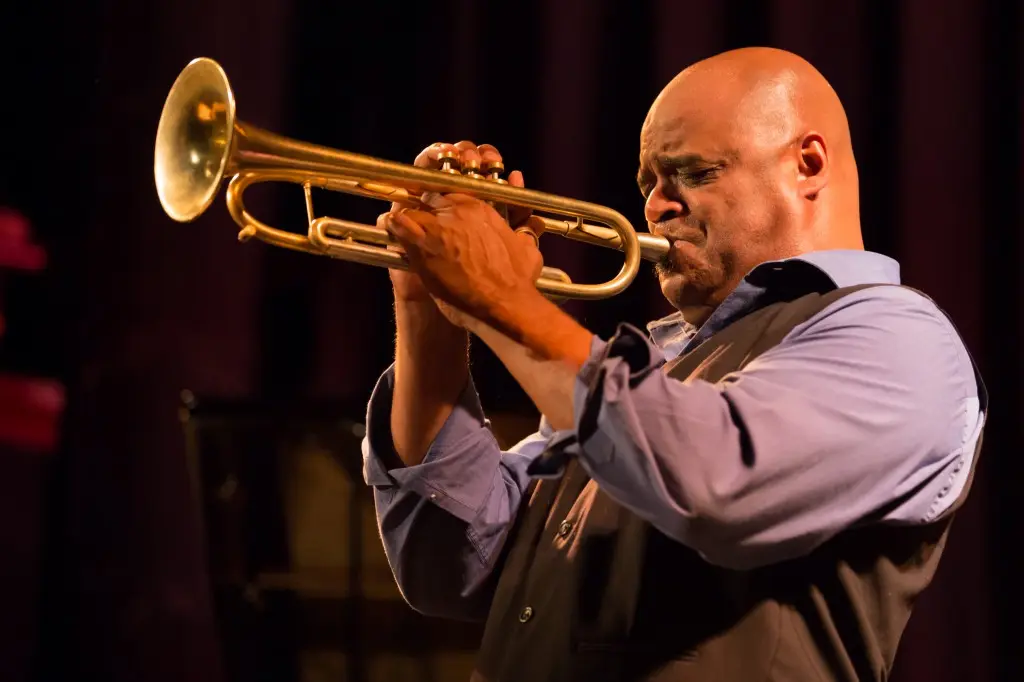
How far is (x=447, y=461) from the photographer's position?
5.38 feet

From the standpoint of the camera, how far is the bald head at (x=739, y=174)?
166 cm

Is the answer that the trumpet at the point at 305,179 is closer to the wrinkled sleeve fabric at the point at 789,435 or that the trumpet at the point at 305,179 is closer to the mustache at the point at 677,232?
the mustache at the point at 677,232

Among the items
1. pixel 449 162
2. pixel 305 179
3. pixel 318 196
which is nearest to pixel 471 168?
pixel 449 162

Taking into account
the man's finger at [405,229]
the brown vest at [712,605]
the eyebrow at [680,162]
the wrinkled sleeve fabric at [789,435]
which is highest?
the eyebrow at [680,162]

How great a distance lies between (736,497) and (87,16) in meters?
2.47

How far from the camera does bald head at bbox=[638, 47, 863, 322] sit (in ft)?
5.44

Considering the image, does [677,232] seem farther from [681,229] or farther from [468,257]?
[468,257]

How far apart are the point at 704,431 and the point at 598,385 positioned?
12cm

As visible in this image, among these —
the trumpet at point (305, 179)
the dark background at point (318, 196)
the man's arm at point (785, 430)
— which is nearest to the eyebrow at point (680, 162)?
the trumpet at point (305, 179)

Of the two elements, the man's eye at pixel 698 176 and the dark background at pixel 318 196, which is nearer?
the man's eye at pixel 698 176

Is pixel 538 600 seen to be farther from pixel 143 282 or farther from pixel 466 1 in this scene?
pixel 466 1

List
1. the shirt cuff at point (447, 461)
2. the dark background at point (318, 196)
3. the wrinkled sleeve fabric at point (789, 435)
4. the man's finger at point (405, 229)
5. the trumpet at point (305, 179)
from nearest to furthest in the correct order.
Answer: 1. the wrinkled sleeve fabric at point (789, 435)
2. the man's finger at point (405, 229)
3. the trumpet at point (305, 179)
4. the shirt cuff at point (447, 461)
5. the dark background at point (318, 196)

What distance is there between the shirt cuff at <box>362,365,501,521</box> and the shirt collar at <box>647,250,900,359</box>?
333 mm

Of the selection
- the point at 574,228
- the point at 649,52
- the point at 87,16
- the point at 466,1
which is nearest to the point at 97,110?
the point at 87,16
